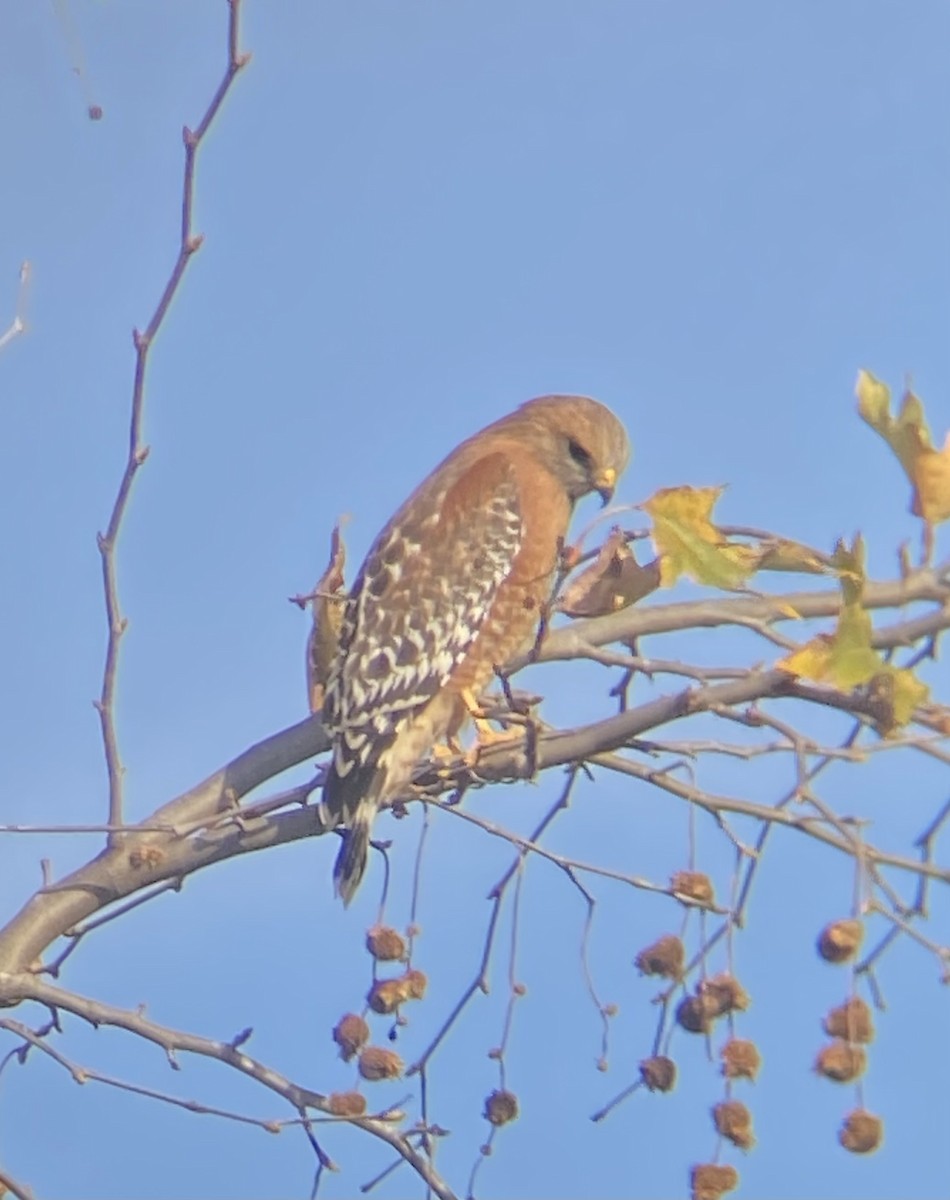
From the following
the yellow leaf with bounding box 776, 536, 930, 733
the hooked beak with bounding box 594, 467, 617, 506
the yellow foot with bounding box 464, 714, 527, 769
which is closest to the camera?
the yellow leaf with bounding box 776, 536, 930, 733

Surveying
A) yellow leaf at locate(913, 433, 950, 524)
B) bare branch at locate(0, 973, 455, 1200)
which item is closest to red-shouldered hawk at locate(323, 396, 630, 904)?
bare branch at locate(0, 973, 455, 1200)

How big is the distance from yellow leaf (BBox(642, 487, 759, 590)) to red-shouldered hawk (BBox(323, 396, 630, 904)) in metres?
1.14

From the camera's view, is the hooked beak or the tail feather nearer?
the tail feather

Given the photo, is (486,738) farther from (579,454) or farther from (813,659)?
(813,659)

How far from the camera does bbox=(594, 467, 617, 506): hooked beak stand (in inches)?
195

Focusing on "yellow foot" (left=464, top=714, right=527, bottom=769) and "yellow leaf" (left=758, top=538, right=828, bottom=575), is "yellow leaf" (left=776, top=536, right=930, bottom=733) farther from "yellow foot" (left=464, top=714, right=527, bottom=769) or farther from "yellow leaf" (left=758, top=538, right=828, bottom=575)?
"yellow foot" (left=464, top=714, right=527, bottom=769)

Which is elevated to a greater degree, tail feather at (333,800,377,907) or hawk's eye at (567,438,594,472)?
hawk's eye at (567,438,594,472)

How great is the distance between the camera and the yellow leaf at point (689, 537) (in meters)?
2.50

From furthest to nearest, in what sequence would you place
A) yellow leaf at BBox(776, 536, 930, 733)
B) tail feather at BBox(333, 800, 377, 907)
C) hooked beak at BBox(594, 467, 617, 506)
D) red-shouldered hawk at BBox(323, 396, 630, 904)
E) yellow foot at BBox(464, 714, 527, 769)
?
1. hooked beak at BBox(594, 467, 617, 506)
2. red-shouldered hawk at BBox(323, 396, 630, 904)
3. tail feather at BBox(333, 800, 377, 907)
4. yellow foot at BBox(464, 714, 527, 769)
5. yellow leaf at BBox(776, 536, 930, 733)

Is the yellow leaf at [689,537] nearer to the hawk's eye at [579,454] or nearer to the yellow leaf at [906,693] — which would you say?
the yellow leaf at [906,693]

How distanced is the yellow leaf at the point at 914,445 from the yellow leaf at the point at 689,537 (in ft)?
0.84

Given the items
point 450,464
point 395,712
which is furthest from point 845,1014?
point 450,464

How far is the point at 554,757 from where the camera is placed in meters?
2.79

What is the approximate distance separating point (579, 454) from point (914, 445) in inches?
106
